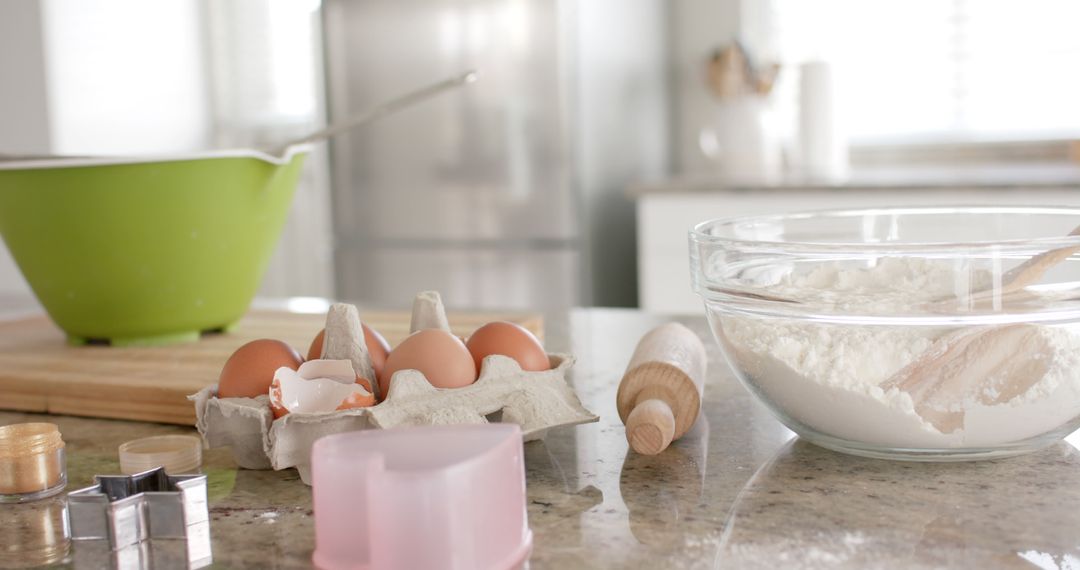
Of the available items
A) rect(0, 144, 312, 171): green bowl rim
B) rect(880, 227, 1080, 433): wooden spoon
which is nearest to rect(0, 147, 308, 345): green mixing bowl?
rect(0, 144, 312, 171): green bowl rim

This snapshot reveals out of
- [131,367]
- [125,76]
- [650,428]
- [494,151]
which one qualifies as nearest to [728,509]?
[650,428]

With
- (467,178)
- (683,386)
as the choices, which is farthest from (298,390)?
(467,178)

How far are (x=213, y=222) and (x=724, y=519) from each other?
2.39 feet

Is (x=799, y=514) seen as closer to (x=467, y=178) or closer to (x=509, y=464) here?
(x=509, y=464)

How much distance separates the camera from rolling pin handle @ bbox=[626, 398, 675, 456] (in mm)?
729

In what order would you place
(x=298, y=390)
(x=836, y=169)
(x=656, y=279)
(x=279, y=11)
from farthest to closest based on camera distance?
1. (x=279, y=11)
2. (x=836, y=169)
3. (x=656, y=279)
4. (x=298, y=390)

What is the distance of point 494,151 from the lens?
2.96 metres

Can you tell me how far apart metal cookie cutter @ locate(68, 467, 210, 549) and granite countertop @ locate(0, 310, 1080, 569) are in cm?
1

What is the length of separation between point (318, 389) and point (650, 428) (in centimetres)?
23

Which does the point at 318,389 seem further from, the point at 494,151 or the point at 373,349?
the point at 494,151

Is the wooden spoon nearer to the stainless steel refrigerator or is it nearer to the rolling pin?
the rolling pin

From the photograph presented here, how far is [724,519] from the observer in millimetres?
623

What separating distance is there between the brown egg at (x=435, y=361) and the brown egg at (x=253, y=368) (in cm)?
8

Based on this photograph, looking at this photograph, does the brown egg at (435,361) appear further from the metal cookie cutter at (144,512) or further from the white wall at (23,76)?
the white wall at (23,76)
